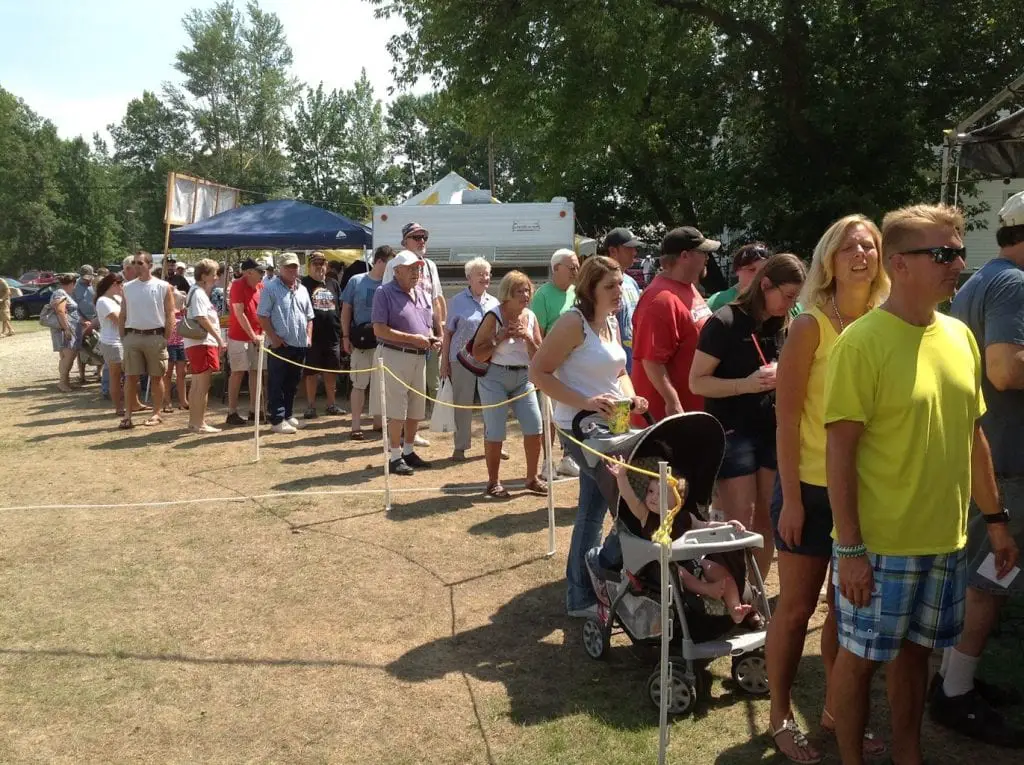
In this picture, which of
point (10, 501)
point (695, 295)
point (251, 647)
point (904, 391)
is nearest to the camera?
point (904, 391)

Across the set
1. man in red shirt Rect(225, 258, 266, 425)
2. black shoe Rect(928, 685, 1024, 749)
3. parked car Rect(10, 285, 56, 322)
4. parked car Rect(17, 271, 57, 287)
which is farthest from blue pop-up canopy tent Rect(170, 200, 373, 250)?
parked car Rect(17, 271, 57, 287)

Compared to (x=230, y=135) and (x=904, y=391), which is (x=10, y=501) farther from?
(x=230, y=135)

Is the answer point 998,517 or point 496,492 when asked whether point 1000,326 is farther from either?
point 496,492

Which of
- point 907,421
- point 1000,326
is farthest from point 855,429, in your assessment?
point 1000,326

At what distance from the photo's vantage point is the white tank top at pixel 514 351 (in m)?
6.71

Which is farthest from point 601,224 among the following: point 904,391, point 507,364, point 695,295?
point 904,391

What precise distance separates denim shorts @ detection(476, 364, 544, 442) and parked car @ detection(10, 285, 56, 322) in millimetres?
34400

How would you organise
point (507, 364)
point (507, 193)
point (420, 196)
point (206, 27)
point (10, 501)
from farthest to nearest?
point (507, 193), point (206, 27), point (420, 196), point (10, 501), point (507, 364)

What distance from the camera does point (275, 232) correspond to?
13609 millimetres

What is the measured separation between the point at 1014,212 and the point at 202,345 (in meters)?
8.31

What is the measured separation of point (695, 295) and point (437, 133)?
255 ft

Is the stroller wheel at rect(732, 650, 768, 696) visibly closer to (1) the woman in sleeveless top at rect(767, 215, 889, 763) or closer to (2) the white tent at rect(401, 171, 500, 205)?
(1) the woman in sleeveless top at rect(767, 215, 889, 763)

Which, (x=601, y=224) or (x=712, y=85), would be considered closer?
(x=712, y=85)

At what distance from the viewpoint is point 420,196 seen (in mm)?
Result: 18234
